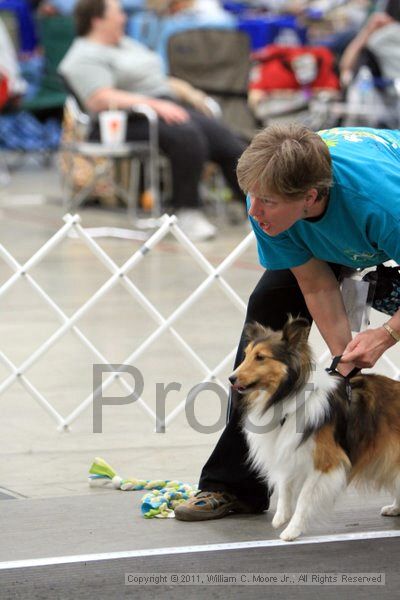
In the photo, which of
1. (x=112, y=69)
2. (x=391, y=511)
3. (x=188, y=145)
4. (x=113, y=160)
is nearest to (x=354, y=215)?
(x=391, y=511)

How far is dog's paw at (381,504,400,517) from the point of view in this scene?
3.18 meters

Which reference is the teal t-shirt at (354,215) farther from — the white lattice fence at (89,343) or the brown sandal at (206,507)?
the white lattice fence at (89,343)

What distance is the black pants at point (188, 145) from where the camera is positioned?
7.64 meters

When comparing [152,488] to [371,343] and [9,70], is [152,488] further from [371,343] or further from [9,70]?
[9,70]

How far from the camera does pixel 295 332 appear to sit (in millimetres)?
2789

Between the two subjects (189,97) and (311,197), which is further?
(189,97)

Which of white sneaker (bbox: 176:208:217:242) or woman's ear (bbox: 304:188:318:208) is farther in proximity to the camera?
white sneaker (bbox: 176:208:217:242)

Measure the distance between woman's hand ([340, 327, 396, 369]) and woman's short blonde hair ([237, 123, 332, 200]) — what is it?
42 centimetres

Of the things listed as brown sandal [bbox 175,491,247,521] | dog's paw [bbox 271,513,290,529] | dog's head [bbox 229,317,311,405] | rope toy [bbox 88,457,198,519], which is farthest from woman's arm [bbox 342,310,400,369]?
rope toy [bbox 88,457,198,519]

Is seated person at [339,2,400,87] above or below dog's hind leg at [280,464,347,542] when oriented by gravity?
above

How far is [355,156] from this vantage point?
274cm

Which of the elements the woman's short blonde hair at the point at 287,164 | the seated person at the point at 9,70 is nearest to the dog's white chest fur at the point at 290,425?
A: the woman's short blonde hair at the point at 287,164

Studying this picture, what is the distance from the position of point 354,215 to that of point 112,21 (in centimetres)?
546

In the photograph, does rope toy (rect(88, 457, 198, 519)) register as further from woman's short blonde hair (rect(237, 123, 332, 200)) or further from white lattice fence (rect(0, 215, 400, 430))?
woman's short blonde hair (rect(237, 123, 332, 200))
